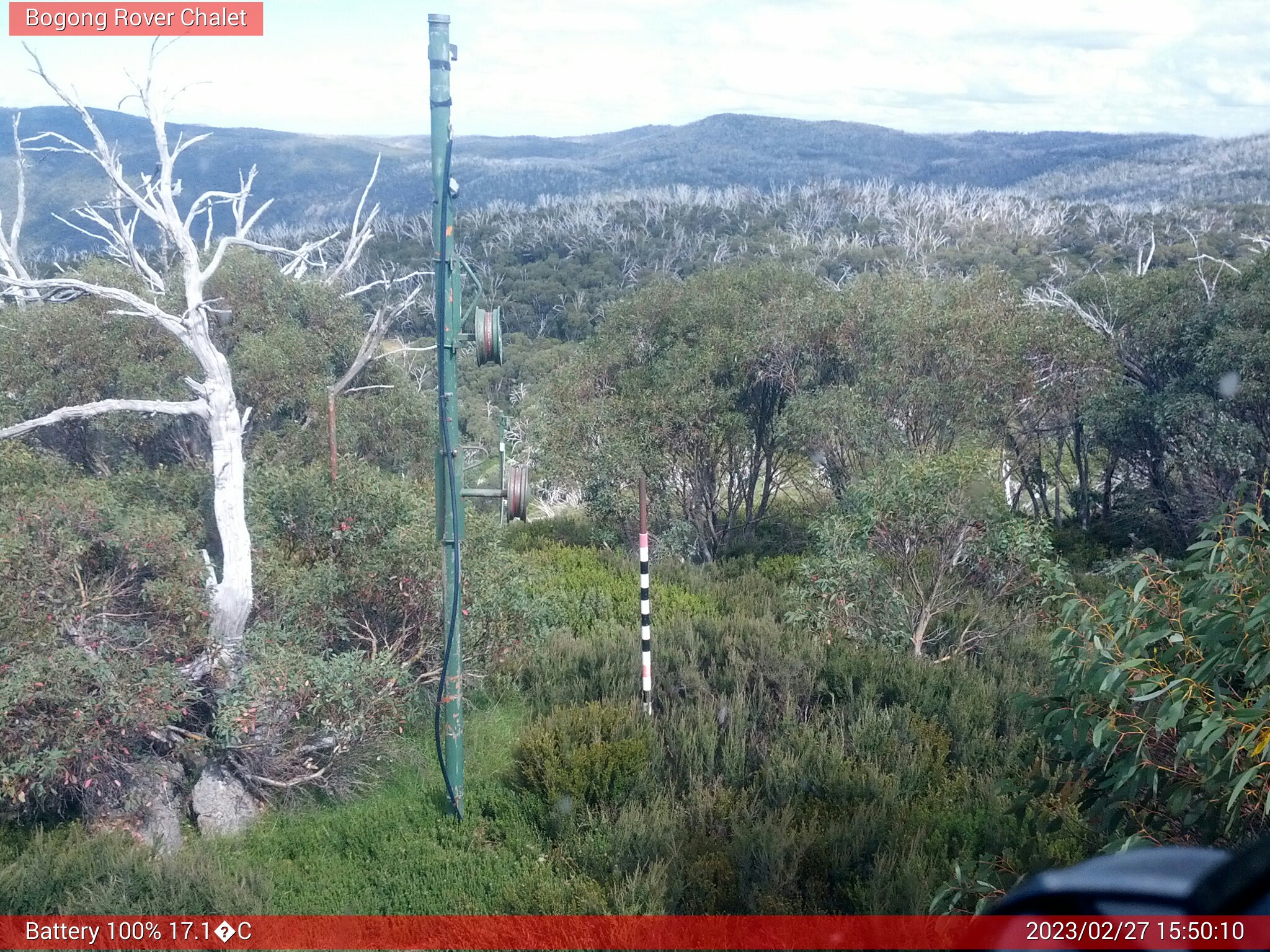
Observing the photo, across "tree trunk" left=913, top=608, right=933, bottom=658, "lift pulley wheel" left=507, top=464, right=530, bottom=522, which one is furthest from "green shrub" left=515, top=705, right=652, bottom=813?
"tree trunk" left=913, top=608, right=933, bottom=658

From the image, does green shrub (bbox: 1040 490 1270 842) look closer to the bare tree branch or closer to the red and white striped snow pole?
the red and white striped snow pole

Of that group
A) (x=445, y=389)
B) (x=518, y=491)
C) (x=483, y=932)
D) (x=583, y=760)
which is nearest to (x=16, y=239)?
(x=445, y=389)

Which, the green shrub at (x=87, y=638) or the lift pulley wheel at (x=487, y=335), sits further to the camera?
the green shrub at (x=87, y=638)

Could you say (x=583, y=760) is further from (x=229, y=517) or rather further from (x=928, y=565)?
(x=928, y=565)

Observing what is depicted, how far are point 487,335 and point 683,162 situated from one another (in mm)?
108303

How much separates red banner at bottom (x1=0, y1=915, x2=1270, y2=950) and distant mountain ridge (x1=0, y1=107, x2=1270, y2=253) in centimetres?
4931

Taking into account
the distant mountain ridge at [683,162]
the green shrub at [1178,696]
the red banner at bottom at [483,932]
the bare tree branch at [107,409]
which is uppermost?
the distant mountain ridge at [683,162]

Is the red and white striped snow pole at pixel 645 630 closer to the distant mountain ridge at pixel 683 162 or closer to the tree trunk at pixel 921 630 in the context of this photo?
the tree trunk at pixel 921 630

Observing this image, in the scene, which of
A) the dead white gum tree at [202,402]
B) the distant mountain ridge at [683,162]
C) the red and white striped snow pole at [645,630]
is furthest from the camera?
the distant mountain ridge at [683,162]

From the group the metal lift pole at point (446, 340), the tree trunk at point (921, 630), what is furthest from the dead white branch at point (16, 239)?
the tree trunk at point (921, 630)

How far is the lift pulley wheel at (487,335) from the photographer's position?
19.3 ft

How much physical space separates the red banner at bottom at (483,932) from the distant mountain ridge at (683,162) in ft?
162

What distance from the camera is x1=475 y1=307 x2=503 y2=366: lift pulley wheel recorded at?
19.3ft

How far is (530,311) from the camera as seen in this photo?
44562mm
